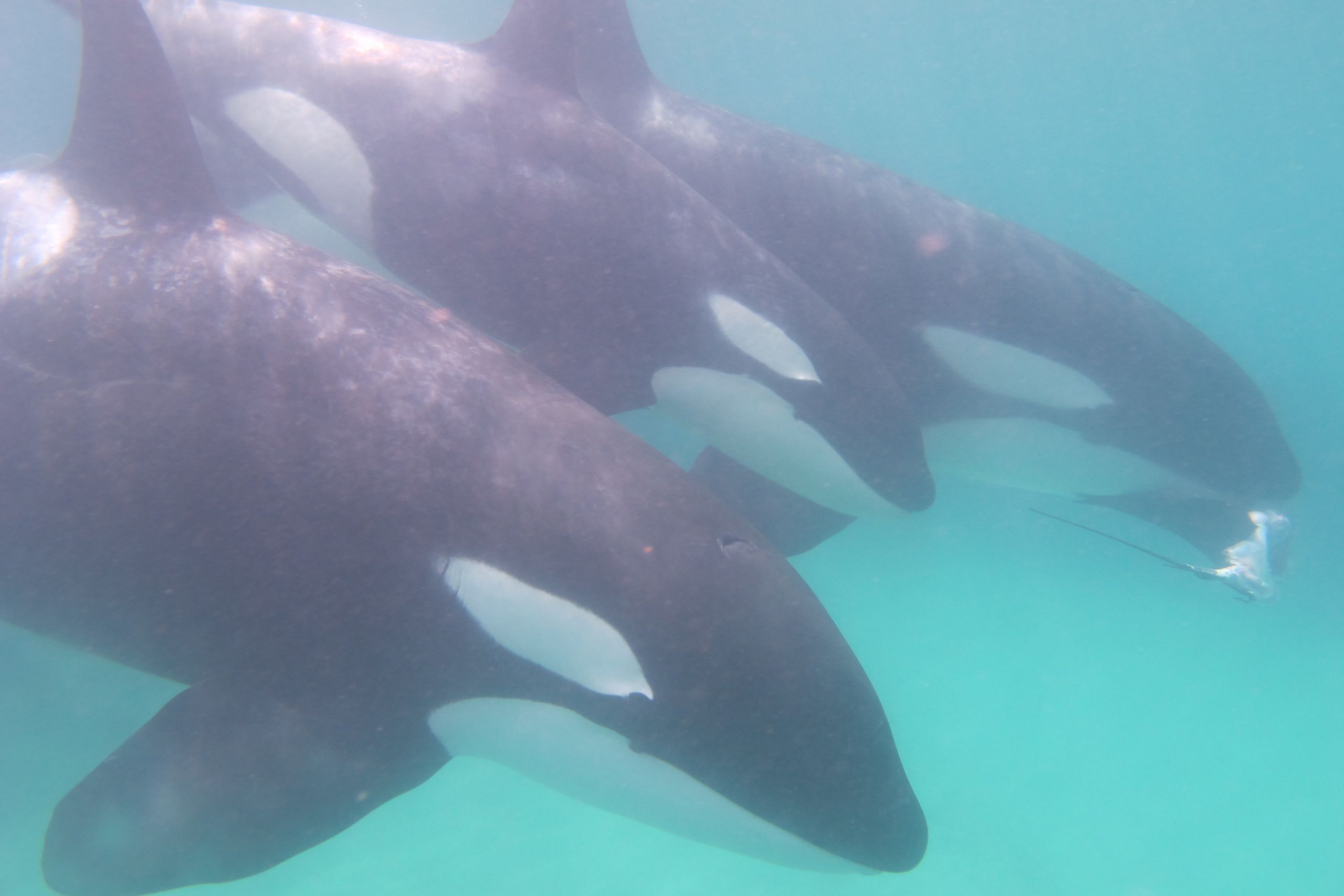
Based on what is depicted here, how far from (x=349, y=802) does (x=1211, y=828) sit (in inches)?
688

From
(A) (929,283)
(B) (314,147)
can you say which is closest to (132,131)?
(B) (314,147)

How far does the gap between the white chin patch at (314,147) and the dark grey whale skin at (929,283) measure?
2040 mm

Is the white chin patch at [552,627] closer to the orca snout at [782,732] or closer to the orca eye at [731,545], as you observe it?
the orca snout at [782,732]

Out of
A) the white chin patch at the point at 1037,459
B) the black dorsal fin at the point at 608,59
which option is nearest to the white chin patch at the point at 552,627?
the black dorsal fin at the point at 608,59

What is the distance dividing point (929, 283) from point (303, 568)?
5.12 metres

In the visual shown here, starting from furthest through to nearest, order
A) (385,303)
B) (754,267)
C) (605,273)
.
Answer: (754,267) → (605,273) → (385,303)

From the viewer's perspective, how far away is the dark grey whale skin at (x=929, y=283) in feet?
19.8

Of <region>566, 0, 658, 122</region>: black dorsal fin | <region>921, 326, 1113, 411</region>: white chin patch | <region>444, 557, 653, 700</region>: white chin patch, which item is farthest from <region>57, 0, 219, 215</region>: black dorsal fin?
<region>921, 326, 1113, 411</region>: white chin patch

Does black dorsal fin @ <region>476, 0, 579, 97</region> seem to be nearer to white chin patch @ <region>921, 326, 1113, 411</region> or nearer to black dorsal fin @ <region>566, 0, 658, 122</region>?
black dorsal fin @ <region>566, 0, 658, 122</region>

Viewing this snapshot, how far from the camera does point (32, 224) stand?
3.23 meters

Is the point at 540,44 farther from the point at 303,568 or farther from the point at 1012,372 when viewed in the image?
the point at 1012,372

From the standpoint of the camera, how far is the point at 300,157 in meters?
4.85

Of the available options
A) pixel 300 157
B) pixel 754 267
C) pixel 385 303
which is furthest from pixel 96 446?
pixel 754 267

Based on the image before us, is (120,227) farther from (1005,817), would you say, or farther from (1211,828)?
(1211,828)
